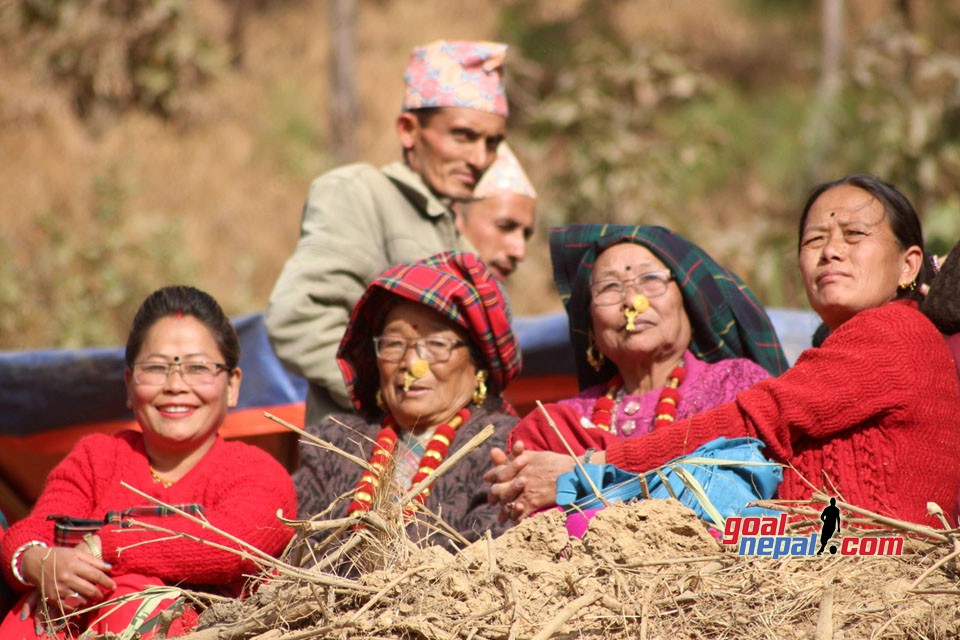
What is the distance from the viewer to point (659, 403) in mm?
3684

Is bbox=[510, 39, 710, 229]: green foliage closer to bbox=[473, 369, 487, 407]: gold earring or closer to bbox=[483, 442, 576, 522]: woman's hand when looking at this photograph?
bbox=[473, 369, 487, 407]: gold earring

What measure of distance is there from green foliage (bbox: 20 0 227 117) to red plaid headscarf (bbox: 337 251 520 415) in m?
9.96

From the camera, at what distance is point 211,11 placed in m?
16.1

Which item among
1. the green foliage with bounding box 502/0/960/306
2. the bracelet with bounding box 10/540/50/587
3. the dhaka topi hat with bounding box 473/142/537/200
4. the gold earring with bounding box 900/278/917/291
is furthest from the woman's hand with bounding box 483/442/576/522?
the green foliage with bounding box 502/0/960/306

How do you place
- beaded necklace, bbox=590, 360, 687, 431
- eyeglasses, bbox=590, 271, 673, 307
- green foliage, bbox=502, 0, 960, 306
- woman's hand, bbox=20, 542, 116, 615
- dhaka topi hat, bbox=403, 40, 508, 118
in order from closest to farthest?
woman's hand, bbox=20, 542, 116, 615 → beaded necklace, bbox=590, 360, 687, 431 → eyeglasses, bbox=590, 271, 673, 307 → dhaka topi hat, bbox=403, 40, 508, 118 → green foliage, bbox=502, 0, 960, 306

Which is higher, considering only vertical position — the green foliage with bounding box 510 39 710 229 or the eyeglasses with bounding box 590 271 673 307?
the green foliage with bounding box 510 39 710 229

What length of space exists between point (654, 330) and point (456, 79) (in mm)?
A: 1583

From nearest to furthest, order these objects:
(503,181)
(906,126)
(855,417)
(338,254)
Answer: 1. (855,417)
2. (338,254)
3. (503,181)
4. (906,126)

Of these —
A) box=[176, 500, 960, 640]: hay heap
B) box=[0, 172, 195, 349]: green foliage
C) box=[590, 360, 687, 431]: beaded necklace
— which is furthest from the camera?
box=[0, 172, 195, 349]: green foliage

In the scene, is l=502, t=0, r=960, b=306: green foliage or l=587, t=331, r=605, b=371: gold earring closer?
l=587, t=331, r=605, b=371: gold earring

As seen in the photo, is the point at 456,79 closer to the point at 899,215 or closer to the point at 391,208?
the point at 391,208

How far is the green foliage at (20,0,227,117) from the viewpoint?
1290 centimetres

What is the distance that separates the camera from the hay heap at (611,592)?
2.49 metres

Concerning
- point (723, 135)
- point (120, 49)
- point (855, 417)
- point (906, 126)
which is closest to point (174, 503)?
point (855, 417)
